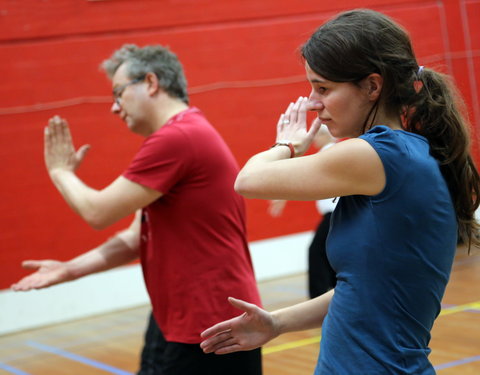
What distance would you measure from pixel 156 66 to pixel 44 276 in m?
0.87

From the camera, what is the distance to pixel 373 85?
1.42m

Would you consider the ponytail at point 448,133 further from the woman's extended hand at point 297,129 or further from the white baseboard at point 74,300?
the white baseboard at point 74,300

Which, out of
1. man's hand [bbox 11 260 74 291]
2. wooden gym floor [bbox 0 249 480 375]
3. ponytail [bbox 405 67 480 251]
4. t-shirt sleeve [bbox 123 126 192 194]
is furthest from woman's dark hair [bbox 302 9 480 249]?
wooden gym floor [bbox 0 249 480 375]

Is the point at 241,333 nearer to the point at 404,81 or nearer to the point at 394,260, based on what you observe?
the point at 394,260

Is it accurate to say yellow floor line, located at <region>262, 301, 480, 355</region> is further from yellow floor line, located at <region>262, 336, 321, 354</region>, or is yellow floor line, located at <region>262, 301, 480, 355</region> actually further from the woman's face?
the woman's face

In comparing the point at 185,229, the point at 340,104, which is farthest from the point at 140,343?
the point at 340,104

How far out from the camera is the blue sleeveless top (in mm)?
1344

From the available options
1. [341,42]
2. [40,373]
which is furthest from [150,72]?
[40,373]

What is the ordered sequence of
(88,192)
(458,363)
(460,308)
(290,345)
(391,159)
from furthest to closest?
1. (460,308)
2. (290,345)
3. (458,363)
4. (88,192)
5. (391,159)

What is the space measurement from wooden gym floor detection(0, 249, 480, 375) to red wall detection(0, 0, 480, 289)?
0.80 m

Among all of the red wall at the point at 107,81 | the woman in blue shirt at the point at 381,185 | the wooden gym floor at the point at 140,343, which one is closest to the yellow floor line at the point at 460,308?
the wooden gym floor at the point at 140,343

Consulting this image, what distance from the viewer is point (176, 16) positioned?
24.0 feet

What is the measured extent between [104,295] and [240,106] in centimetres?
228

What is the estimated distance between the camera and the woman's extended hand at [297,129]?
1617mm
